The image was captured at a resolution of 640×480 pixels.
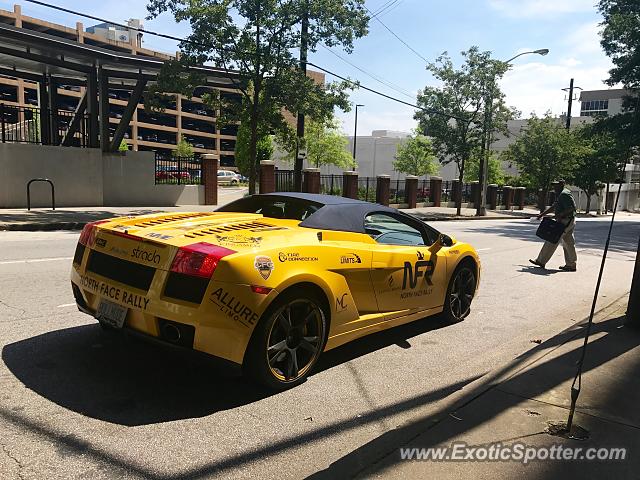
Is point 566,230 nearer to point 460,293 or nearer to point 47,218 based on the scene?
point 460,293

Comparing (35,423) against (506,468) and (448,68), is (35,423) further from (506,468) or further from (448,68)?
(448,68)

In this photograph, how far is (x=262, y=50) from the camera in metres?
18.3

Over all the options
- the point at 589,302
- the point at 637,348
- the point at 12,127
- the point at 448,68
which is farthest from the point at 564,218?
the point at 448,68

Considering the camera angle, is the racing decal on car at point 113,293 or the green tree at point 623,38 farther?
the green tree at point 623,38

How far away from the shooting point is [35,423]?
3.24 meters

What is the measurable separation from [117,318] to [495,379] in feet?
9.52

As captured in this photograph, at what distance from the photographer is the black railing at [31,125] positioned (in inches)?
735

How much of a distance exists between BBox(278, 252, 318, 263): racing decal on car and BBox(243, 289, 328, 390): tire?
0.77 ft

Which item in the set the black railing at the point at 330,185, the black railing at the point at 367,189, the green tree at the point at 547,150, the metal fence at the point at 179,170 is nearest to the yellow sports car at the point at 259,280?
the metal fence at the point at 179,170

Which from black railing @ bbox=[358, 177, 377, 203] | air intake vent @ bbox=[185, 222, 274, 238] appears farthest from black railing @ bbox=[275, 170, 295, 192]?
air intake vent @ bbox=[185, 222, 274, 238]

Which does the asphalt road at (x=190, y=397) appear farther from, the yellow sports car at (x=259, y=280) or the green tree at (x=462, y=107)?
the green tree at (x=462, y=107)

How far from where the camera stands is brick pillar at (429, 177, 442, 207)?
129 feet

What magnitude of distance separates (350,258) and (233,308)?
1.23 meters

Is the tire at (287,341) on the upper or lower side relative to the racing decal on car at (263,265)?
lower
